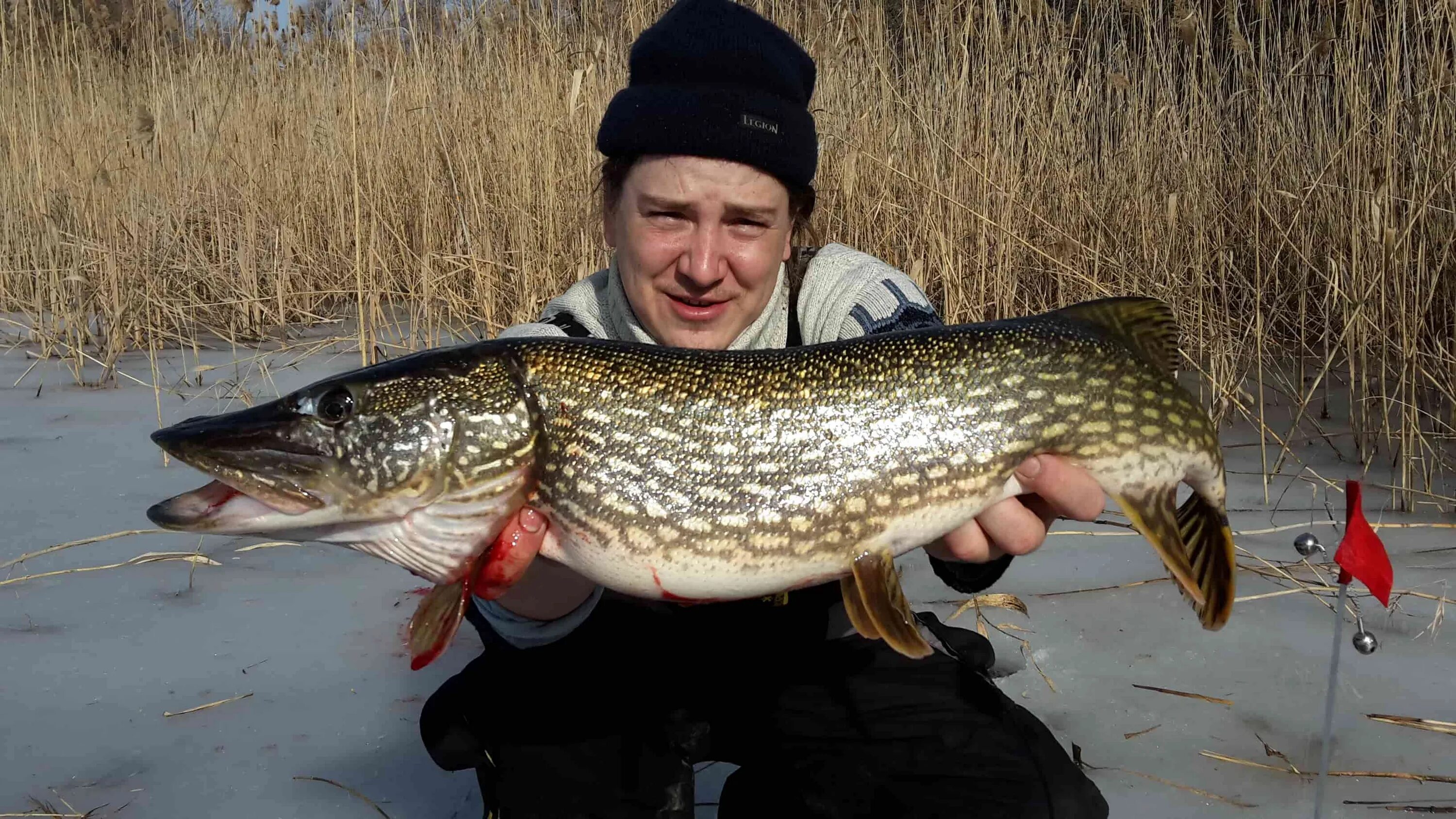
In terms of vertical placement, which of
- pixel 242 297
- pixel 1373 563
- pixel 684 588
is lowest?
pixel 242 297

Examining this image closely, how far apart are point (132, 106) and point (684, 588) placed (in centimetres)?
618

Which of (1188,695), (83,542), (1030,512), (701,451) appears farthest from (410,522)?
(83,542)

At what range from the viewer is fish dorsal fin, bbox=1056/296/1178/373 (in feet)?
5.66

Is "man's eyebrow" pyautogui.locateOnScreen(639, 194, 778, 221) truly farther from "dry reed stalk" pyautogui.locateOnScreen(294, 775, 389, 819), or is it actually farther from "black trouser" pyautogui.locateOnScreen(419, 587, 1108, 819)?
"dry reed stalk" pyautogui.locateOnScreen(294, 775, 389, 819)

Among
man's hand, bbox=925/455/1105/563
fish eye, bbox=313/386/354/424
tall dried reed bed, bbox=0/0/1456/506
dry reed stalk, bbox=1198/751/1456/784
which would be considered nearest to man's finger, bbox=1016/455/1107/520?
man's hand, bbox=925/455/1105/563

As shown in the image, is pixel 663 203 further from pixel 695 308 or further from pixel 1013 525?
pixel 1013 525

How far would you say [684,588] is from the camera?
1.56 m

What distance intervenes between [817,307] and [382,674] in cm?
121

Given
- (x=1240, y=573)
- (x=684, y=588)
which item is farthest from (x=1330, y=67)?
(x=684, y=588)

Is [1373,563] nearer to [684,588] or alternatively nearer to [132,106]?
[684,588]

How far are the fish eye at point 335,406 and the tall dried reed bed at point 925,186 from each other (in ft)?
8.36

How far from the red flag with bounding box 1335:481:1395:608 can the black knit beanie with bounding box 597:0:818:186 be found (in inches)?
43.0

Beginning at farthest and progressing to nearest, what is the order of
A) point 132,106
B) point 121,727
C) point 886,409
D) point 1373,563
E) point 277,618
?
point 132,106 < point 277,618 < point 121,727 < point 886,409 < point 1373,563

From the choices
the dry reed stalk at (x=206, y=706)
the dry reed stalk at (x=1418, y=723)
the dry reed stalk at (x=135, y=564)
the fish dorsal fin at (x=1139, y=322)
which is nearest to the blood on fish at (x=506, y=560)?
the dry reed stalk at (x=206, y=706)
